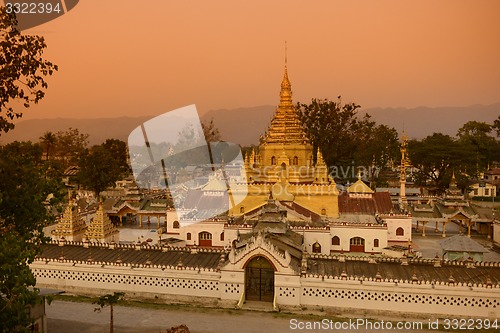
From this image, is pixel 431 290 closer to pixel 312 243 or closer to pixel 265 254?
pixel 265 254

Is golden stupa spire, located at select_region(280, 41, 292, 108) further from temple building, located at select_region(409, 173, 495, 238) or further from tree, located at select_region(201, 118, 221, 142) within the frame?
tree, located at select_region(201, 118, 221, 142)

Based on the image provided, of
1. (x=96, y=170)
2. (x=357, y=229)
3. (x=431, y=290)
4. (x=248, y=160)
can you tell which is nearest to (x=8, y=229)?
(x=431, y=290)

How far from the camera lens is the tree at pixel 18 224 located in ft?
39.1

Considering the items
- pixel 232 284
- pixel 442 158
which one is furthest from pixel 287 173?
pixel 442 158

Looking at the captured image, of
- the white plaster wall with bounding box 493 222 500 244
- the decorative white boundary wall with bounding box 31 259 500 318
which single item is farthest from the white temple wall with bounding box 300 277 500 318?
the white plaster wall with bounding box 493 222 500 244

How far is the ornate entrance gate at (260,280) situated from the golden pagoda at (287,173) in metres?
9.24

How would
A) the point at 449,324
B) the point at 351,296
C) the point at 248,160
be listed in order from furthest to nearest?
the point at 248,160 → the point at 351,296 → the point at 449,324

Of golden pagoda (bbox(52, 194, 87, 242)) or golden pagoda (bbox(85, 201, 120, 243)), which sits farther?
golden pagoda (bbox(85, 201, 120, 243))

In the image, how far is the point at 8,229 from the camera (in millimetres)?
13867

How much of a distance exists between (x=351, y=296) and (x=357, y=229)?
34.8ft

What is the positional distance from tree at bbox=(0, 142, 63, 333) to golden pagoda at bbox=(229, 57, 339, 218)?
1848 cm

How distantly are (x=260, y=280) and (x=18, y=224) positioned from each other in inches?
468

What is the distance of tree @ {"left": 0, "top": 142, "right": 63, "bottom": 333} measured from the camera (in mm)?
11930

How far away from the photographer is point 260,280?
2195 cm
